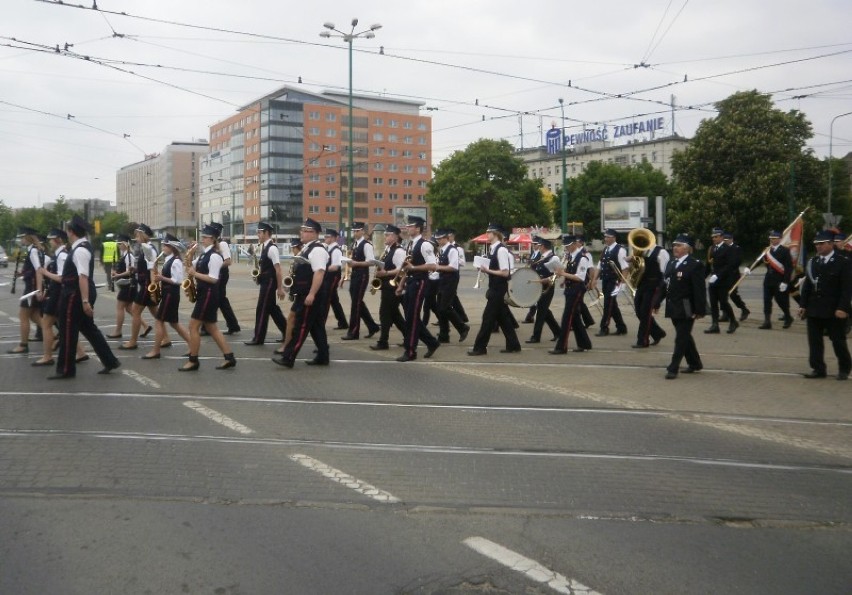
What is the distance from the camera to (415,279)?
37.6 feet

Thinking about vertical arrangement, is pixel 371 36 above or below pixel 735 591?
above

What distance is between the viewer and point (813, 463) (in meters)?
6.53

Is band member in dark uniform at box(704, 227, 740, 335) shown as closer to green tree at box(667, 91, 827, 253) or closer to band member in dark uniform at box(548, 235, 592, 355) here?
band member in dark uniform at box(548, 235, 592, 355)

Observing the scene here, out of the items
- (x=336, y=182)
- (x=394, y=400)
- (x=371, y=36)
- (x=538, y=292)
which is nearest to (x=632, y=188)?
(x=336, y=182)

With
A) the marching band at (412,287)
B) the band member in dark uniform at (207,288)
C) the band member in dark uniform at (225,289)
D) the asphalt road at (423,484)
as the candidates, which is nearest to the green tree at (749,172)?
the marching band at (412,287)

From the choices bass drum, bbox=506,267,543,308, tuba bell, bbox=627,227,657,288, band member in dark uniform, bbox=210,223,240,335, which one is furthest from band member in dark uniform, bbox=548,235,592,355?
band member in dark uniform, bbox=210,223,240,335

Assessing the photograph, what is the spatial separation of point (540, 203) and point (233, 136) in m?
55.5

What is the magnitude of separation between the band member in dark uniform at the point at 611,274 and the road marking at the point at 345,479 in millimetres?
8501

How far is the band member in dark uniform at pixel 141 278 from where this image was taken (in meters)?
12.8

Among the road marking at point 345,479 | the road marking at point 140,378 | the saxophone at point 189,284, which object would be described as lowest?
the road marking at point 345,479

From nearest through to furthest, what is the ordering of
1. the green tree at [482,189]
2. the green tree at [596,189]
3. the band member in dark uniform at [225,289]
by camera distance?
the band member in dark uniform at [225,289] → the green tree at [482,189] → the green tree at [596,189]

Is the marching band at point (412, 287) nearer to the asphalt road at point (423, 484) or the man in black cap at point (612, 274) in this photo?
the man in black cap at point (612, 274)

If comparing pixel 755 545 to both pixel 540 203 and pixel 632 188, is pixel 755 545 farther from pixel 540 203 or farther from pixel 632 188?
pixel 632 188

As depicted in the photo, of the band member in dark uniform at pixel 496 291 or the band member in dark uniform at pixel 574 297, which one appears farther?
the band member in dark uniform at pixel 574 297
